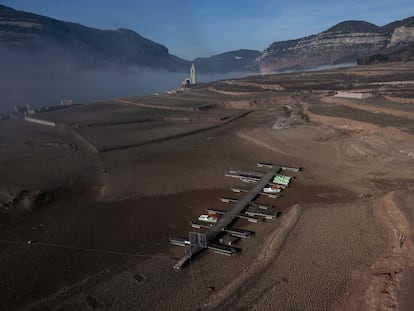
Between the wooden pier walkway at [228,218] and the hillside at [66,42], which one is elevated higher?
the hillside at [66,42]

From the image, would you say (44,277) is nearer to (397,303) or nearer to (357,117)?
(397,303)

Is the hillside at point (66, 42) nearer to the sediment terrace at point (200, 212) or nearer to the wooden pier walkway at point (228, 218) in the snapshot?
the sediment terrace at point (200, 212)

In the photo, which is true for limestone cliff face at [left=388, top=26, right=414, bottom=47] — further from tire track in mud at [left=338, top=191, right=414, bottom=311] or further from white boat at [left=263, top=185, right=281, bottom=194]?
tire track in mud at [left=338, top=191, right=414, bottom=311]

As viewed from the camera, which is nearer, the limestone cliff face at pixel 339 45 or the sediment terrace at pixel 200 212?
the sediment terrace at pixel 200 212

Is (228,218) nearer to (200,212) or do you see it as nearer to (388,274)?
(200,212)

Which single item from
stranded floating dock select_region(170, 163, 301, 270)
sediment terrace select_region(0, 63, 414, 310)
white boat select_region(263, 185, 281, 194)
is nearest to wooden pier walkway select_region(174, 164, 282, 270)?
stranded floating dock select_region(170, 163, 301, 270)

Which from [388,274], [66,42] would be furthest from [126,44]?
[388,274]

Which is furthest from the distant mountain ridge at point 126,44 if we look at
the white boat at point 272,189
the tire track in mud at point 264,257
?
the tire track in mud at point 264,257
